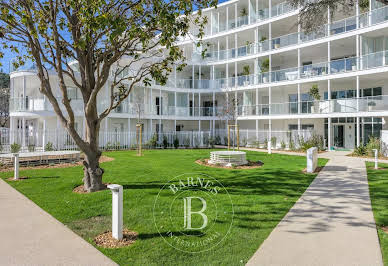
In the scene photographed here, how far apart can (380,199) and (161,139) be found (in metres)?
20.8

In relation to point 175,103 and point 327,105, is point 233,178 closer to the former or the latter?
point 327,105

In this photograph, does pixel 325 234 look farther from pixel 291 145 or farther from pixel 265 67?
pixel 265 67

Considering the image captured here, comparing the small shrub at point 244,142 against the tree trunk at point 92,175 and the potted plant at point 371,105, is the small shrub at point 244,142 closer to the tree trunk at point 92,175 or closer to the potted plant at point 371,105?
the potted plant at point 371,105

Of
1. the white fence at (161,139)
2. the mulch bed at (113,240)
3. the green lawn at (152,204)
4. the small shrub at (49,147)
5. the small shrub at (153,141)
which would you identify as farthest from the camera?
the small shrub at (153,141)

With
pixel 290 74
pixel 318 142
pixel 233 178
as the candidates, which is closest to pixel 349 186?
pixel 233 178

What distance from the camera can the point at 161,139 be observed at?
2630 centimetres

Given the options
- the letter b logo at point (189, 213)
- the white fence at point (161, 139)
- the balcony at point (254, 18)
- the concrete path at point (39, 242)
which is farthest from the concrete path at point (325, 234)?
the balcony at point (254, 18)

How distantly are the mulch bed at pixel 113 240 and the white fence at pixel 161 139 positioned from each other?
15719mm

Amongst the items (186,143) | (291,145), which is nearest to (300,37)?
(291,145)

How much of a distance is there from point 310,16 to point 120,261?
11462 mm

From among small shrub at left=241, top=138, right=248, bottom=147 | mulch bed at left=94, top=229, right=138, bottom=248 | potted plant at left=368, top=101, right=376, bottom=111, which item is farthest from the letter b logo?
small shrub at left=241, top=138, right=248, bottom=147
